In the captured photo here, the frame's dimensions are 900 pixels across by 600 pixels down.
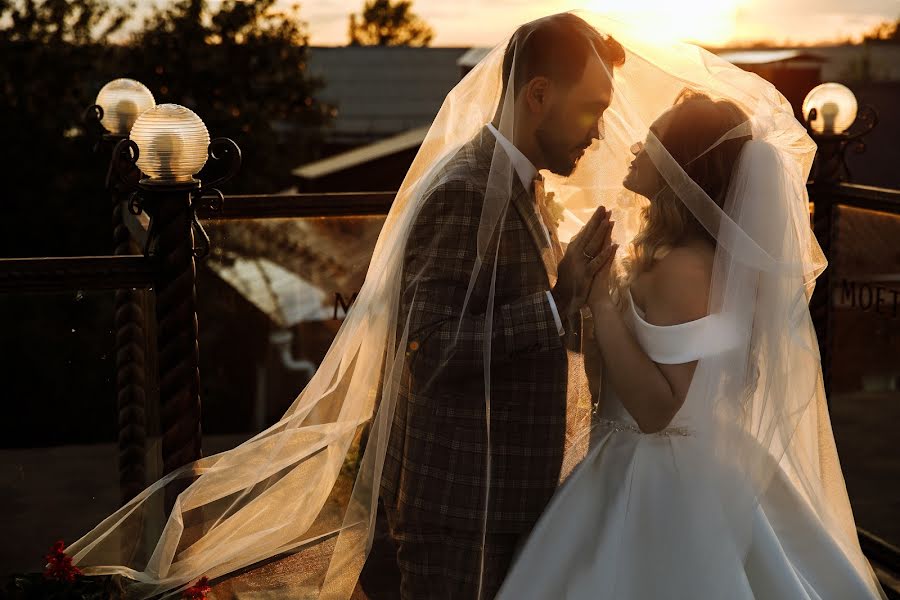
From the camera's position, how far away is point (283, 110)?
1527 cm

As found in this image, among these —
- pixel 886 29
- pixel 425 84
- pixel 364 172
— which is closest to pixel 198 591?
pixel 364 172

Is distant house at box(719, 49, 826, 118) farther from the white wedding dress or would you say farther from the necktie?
the white wedding dress

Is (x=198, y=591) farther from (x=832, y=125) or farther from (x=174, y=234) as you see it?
(x=832, y=125)

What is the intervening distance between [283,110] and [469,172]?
13278mm

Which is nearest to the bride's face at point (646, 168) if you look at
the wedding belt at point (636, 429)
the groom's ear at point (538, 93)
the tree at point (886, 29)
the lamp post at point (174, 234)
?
the groom's ear at point (538, 93)

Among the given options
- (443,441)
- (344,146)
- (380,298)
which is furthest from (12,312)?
(344,146)

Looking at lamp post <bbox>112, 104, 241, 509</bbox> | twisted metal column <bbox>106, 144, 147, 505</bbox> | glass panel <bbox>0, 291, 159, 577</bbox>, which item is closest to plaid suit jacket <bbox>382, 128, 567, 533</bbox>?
lamp post <bbox>112, 104, 241, 509</bbox>

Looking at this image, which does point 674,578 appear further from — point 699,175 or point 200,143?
point 200,143

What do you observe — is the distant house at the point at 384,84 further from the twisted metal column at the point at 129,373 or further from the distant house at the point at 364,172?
the twisted metal column at the point at 129,373

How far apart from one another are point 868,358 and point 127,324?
4.43 m

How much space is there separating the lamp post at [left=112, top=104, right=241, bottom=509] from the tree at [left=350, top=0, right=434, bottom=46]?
160ft

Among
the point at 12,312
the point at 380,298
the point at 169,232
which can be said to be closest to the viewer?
the point at 380,298

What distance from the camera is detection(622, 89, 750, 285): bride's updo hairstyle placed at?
2529 mm

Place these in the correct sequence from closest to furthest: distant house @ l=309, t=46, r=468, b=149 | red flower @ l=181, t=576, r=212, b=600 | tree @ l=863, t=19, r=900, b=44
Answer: red flower @ l=181, t=576, r=212, b=600
distant house @ l=309, t=46, r=468, b=149
tree @ l=863, t=19, r=900, b=44
